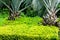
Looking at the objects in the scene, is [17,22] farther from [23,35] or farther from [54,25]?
[23,35]

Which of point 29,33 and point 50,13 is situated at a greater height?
point 50,13

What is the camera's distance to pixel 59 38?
21.2ft

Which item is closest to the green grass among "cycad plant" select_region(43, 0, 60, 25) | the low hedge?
the low hedge

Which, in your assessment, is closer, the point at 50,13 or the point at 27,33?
the point at 27,33

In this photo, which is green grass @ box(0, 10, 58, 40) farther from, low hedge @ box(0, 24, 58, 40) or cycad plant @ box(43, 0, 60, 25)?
cycad plant @ box(43, 0, 60, 25)

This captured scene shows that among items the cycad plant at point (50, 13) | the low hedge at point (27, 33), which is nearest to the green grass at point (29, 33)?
the low hedge at point (27, 33)

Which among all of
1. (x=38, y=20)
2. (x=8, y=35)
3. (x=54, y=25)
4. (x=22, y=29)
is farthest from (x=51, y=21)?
(x=8, y=35)

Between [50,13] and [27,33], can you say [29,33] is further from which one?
[50,13]

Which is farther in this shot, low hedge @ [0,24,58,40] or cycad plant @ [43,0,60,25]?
cycad plant @ [43,0,60,25]

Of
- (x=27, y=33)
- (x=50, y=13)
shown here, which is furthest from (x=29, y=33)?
(x=50, y=13)

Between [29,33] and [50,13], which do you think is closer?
[29,33]

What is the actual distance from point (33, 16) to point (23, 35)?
11.4 ft

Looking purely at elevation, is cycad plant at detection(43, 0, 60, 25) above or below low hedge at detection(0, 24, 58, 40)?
above

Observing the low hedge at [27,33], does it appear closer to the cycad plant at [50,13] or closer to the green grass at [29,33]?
the green grass at [29,33]
